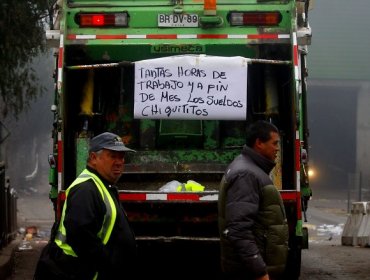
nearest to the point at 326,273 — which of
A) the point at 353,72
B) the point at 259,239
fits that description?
the point at 259,239

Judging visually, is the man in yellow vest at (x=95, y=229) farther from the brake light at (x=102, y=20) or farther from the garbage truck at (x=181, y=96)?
the brake light at (x=102, y=20)

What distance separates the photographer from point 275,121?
7.97m

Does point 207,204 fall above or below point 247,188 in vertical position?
below

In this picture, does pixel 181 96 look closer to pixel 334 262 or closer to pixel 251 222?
pixel 251 222

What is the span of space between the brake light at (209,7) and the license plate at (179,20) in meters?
0.13

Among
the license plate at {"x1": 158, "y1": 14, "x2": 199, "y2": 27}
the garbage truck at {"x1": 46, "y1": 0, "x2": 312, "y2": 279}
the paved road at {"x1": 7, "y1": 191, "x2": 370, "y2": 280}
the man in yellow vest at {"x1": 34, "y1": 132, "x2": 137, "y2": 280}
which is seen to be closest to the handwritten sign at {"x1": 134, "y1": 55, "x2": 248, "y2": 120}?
the garbage truck at {"x1": 46, "y1": 0, "x2": 312, "y2": 279}

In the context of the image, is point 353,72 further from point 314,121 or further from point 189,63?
point 189,63

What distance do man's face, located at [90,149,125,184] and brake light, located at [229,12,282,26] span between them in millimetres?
3844

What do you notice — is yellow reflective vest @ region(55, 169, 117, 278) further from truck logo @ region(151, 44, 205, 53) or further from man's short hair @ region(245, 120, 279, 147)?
truck logo @ region(151, 44, 205, 53)

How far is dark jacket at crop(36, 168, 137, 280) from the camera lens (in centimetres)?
376

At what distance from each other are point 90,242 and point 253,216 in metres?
1.01

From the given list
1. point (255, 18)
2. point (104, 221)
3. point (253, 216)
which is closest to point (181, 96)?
point (255, 18)

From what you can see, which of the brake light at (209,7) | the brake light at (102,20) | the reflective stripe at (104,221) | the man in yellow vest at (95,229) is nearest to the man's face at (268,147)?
the man in yellow vest at (95,229)

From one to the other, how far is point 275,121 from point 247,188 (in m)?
3.64
